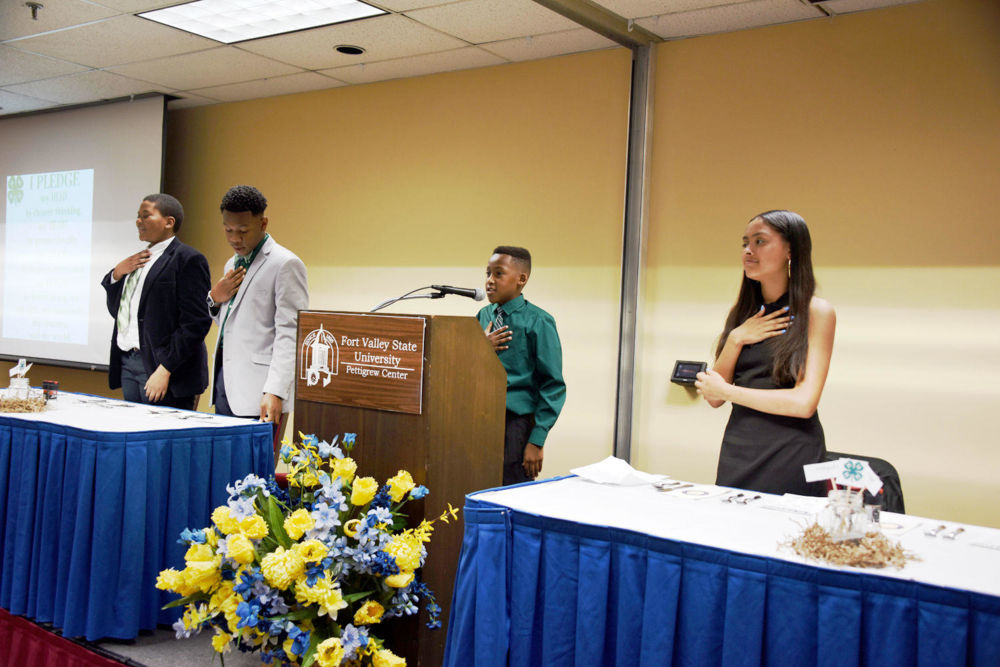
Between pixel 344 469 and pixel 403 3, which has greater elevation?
pixel 403 3

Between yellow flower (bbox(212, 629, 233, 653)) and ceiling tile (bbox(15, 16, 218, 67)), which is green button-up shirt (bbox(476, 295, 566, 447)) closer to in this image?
yellow flower (bbox(212, 629, 233, 653))

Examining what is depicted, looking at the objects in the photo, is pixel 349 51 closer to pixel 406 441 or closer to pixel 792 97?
pixel 792 97

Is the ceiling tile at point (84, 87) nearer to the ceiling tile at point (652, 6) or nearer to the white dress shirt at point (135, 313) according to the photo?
the white dress shirt at point (135, 313)

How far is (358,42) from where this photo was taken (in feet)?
16.9

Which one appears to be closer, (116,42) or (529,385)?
(529,385)

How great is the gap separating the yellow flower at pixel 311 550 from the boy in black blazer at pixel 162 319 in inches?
75.5

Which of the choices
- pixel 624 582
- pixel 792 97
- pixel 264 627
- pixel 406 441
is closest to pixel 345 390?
pixel 406 441

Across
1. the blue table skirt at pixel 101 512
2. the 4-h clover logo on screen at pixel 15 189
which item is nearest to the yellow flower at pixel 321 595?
the blue table skirt at pixel 101 512

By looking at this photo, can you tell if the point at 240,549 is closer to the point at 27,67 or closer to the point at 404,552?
the point at 404,552

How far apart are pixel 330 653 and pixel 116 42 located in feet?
15.2

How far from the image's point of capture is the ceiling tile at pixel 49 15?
475 cm

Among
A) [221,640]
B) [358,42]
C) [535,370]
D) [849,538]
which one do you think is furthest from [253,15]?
[849,538]

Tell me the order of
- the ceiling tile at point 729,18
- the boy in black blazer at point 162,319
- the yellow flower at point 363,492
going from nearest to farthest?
the yellow flower at point 363,492 → the boy in black blazer at point 162,319 → the ceiling tile at point 729,18

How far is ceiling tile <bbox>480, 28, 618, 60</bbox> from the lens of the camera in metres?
4.82
